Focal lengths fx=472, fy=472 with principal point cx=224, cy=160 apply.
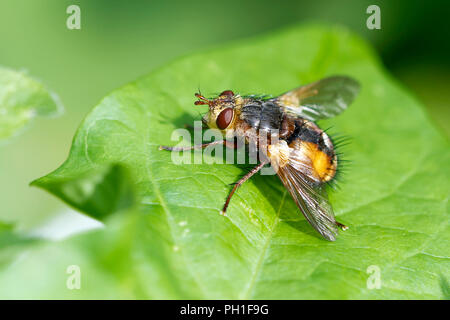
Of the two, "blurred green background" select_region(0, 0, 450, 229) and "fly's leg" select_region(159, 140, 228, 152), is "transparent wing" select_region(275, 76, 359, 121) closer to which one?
"fly's leg" select_region(159, 140, 228, 152)

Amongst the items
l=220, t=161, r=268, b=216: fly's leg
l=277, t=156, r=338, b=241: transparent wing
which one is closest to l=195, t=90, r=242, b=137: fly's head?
l=220, t=161, r=268, b=216: fly's leg

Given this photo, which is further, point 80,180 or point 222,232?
point 222,232

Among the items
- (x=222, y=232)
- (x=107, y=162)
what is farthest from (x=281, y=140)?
(x=107, y=162)

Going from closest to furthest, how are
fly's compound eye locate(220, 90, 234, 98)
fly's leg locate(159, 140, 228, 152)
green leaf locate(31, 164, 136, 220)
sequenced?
green leaf locate(31, 164, 136, 220), fly's leg locate(159, 140, 228, 152), fly's compound eye locate(220, 90, 234, 98)

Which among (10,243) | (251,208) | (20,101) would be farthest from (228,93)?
(10,243)

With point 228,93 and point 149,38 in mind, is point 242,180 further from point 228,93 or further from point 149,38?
point 149,38

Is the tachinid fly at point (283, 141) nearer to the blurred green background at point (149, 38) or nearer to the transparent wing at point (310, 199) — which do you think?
the transparent wing at point (310, 199)
